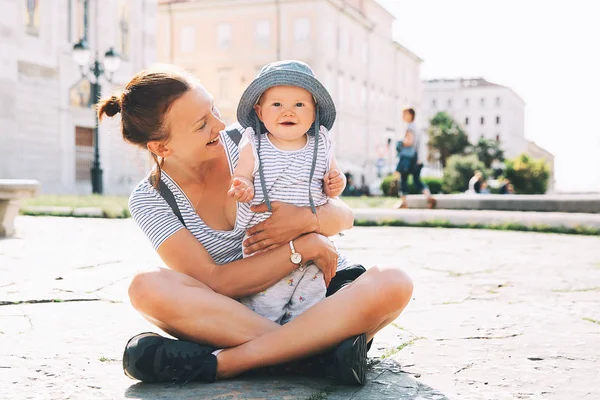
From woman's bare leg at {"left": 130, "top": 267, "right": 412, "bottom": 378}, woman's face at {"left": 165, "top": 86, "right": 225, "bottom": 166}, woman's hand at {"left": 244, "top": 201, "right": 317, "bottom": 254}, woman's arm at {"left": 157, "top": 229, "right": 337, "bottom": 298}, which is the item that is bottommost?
woman's bare leg at {"left": 130, "top": 267, "right": 412, "bottom": 378}

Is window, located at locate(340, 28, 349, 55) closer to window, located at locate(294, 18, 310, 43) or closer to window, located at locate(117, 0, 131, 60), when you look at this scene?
window, located at locate(294, 18, 310, 43)

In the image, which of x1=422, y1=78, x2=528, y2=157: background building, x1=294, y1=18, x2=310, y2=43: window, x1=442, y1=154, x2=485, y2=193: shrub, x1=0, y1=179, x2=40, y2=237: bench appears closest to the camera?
x1=0, y1=179, x2=40, y2=237: bench

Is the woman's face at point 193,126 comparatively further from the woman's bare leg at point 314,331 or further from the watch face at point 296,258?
the woman's bare leg at point 314,331

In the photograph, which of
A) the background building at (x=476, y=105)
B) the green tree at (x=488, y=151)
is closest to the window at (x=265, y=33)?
the green tree at (x=488, y=151)

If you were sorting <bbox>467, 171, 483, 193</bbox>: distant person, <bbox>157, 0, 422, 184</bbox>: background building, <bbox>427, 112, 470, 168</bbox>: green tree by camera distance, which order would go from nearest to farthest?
<bbox>467, 171, 483, 193</bbox>: distant person < <bbox>157, 0, 422, 184</bbox>: background building < <bbox>427, 112, 470, 168</bbox>: green tree

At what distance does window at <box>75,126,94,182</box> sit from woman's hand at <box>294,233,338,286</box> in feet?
76.2

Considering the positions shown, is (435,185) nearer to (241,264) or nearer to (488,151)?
(241,264)

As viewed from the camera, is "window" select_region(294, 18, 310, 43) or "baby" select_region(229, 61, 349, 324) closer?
"baby" select_region(229, 61, 349, 324)

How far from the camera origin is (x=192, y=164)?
100 inches

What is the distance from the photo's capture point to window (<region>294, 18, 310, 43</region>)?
3844cm

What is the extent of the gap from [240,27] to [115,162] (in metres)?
16.9

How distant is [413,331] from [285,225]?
1.00 metres

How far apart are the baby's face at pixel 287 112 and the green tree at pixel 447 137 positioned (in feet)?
220

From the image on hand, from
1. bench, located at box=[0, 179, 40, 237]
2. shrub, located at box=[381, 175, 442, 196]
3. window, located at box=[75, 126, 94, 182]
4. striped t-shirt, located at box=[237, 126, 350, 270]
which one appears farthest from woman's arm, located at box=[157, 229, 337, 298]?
window, located at box=[75, 126, 94, 182]
